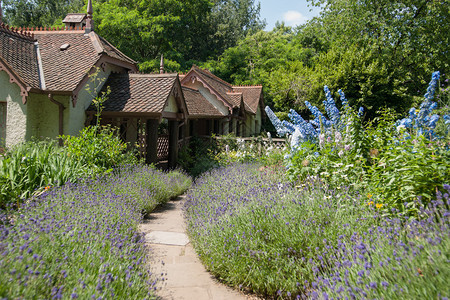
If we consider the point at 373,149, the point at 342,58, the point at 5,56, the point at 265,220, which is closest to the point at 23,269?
the point at 265,220

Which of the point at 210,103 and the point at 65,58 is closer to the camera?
the point at 65,58

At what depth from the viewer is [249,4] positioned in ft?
170

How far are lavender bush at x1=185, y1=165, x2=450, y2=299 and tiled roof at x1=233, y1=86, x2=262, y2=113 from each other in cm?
2059

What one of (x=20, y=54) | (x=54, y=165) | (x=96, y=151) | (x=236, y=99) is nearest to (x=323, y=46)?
(x=236, y=99)

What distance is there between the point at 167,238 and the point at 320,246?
3.23m

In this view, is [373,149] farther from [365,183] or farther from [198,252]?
[198,252]

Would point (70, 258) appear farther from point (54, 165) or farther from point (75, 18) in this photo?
point (75, 18)

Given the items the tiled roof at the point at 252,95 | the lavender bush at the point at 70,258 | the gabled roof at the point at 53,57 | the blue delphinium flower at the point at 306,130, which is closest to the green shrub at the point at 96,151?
the gabled roof at the point at 53,57

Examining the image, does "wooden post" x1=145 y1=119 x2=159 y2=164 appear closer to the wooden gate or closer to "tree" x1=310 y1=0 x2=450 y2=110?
the wooden gate

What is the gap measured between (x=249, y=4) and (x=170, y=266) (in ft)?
172

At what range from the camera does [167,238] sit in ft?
20.7

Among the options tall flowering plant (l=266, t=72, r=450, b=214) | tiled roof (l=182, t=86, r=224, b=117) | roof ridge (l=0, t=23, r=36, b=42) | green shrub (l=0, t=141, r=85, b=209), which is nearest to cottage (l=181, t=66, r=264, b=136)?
tiled roof (l=182, t=86, r=224, b=117)

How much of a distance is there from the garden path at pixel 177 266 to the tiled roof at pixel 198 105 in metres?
8.32

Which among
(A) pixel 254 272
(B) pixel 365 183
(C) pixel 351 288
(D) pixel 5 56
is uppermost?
(D) pixel 5 56
